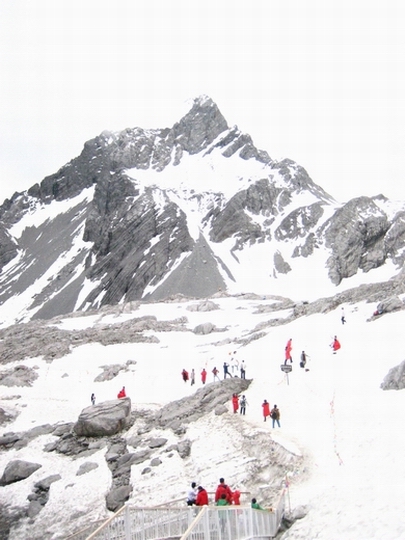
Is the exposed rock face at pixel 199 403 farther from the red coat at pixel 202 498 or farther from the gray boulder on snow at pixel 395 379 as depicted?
the red coat at pixel 202 498

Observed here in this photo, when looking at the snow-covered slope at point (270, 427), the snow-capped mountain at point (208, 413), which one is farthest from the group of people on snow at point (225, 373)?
the snow-covered slope at point (270, 427)

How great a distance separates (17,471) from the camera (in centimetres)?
2441

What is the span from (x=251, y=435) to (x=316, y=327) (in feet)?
64.3

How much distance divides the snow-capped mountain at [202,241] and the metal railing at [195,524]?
322ft

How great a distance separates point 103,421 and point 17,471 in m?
5.43

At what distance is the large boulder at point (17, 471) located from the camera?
2411 centimetres

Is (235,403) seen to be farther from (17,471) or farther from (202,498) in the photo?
(202,498)

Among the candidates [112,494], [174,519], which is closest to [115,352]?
[112,494]

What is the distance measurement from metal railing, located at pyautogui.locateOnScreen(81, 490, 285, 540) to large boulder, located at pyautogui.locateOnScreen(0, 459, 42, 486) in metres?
14.5

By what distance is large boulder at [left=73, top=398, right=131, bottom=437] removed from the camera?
91.2 ft

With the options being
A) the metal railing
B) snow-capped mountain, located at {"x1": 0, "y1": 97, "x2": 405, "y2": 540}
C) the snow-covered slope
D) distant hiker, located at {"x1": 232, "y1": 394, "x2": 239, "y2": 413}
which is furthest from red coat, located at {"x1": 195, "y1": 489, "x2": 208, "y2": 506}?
distant hiker, located at {"x1": 232, "y1": 394, "x2": 239, "y2": 413}

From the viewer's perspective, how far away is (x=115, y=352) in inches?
1922

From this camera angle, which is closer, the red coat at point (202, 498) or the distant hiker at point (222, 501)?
the distant hiker at point (222, 501)

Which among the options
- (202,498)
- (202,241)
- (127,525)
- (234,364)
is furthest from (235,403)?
(202,241)
